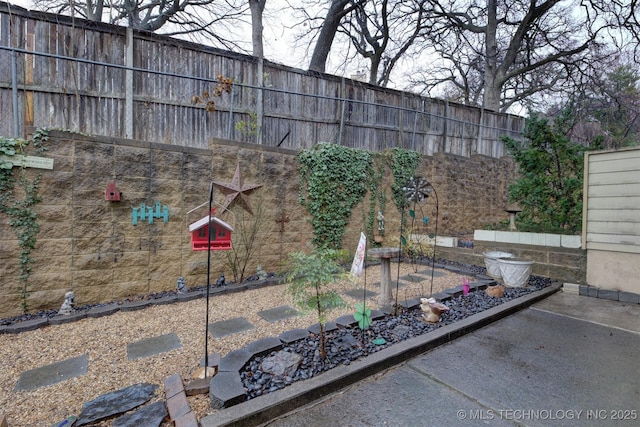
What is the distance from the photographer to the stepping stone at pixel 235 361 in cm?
209

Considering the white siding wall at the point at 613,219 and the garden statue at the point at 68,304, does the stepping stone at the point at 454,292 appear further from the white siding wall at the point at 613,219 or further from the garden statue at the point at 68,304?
the garden statue at the point at 68,304

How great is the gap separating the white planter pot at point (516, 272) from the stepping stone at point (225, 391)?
4.19 metres

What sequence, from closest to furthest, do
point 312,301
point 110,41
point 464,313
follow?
point 312,301 → point 464,313 → point 110,41

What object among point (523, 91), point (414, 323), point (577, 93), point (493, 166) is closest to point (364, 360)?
point (414, 323)

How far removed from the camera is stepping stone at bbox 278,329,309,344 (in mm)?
2594

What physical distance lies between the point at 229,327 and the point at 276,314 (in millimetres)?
559

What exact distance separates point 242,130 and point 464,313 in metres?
4.17

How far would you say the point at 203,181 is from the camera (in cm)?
420

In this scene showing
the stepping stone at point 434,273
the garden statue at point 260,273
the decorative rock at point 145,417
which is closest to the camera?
the decorative rock at point 145,417

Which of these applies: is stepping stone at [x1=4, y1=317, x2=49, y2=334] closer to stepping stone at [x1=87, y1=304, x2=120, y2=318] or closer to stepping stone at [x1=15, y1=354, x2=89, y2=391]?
stepping stone at [x1=87, y1=304, x2=120, y2=318]

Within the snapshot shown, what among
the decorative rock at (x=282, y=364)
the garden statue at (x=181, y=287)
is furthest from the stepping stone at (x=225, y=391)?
the garden statue at (x=181, y=287)

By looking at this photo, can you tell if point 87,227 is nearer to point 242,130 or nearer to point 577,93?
point 242,130

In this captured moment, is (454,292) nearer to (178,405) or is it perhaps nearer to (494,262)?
(494,262)

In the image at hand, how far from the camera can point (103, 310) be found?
130 inches
